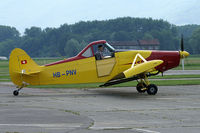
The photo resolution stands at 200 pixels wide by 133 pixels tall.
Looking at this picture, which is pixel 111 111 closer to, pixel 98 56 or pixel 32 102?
pixel 32 102

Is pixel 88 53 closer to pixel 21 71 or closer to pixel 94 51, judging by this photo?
pixel 94 51

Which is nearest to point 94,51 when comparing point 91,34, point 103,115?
point 103,115

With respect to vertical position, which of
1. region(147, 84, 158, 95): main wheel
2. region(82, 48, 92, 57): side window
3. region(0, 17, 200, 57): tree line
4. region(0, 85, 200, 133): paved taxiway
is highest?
region(0, 17, 200, 57): tree line

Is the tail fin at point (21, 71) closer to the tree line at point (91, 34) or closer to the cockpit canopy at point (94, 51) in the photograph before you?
the cockpit canopy at point (94, 51)

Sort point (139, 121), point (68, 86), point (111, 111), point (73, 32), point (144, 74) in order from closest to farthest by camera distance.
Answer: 1. point (139, 121)
2. point (111, 111)
3. point (144, 74)
4. point (68, 86)
5. point (73, 32)

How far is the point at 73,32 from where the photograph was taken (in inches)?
5591

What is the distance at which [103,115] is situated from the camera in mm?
11352

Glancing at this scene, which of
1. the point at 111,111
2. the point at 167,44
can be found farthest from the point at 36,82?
the point at 167,44

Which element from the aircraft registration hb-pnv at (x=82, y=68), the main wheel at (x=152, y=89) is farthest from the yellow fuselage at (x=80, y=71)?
the main wheel at (x=152, y=89)

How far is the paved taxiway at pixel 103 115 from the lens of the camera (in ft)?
30.3

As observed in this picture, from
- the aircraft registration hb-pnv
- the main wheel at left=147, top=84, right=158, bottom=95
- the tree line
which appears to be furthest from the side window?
the tree line

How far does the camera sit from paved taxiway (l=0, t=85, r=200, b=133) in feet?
30.3

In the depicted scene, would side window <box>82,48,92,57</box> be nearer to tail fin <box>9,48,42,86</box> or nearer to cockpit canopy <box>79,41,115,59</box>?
cockpit canopy <box>79,41,115,59</box>

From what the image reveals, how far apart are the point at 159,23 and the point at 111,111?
116m
